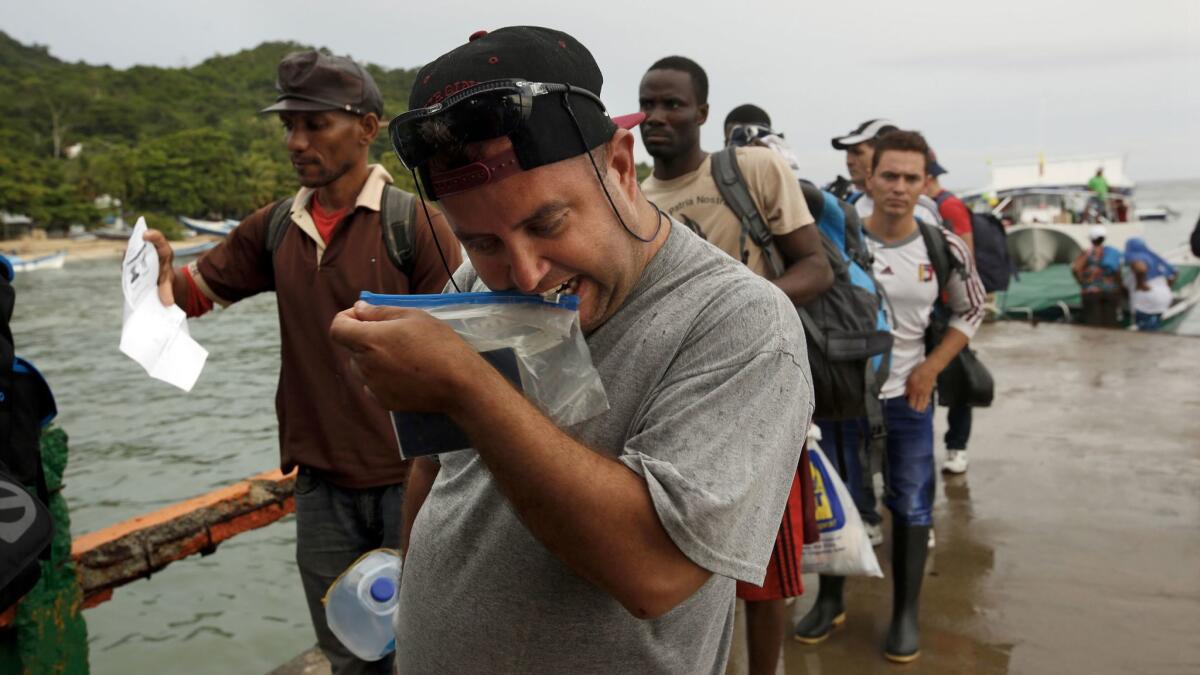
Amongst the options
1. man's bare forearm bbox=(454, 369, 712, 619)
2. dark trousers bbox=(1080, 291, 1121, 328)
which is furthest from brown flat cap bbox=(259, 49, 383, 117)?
dark trousers bbox=(1080, 291, 1121, 328)

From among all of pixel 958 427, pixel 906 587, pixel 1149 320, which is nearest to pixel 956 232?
pixel 958 427

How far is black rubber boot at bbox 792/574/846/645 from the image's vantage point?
13.6 ft

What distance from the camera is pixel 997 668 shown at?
12.7 feet

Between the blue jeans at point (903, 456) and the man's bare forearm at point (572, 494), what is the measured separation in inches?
113

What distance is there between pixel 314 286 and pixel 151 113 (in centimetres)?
11849

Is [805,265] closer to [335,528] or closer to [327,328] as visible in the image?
[327,328]

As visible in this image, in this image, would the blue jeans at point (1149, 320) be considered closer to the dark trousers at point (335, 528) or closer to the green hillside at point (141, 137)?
the dark trousers at point (335, 528)

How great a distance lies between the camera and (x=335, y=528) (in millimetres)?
3260

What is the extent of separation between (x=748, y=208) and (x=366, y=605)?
1905 millimetres

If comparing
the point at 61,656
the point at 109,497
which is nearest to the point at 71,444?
the point at 109,497

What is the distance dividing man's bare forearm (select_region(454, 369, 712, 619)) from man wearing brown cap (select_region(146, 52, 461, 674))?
81.3 inches

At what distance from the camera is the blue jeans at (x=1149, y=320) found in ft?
43.5

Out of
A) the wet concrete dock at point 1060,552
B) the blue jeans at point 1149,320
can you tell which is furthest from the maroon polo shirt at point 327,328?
the blue jeans at point 1149,320

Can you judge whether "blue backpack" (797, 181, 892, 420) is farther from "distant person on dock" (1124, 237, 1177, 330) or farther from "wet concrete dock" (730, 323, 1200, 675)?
"distant person on dock" (1124, 237, 1177, 330)
